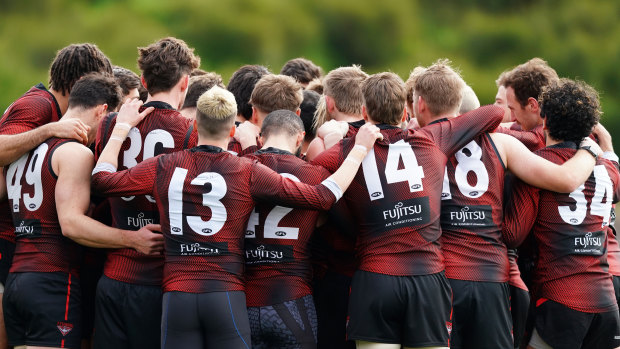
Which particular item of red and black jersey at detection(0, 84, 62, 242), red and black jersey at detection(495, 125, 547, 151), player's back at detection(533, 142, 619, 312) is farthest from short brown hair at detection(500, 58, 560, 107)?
red and black jersey at detection(0, 84, 62, 242)

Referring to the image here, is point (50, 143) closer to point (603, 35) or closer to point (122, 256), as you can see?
point (122, 256)

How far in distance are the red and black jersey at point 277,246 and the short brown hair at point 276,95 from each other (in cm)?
83

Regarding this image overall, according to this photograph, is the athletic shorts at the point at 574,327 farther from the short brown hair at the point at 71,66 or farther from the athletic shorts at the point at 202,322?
the short brown hair at the point at 71,66

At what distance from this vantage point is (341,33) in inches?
838

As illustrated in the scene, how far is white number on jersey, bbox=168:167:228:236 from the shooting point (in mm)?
5324

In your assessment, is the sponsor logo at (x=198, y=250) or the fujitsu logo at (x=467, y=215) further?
the fujitsu logo at (x=467, y=215)

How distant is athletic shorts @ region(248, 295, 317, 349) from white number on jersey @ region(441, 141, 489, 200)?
144 cm

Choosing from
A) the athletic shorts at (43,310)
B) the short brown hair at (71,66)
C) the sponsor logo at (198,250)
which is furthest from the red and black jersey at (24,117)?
the sponsor logo at (198,250)

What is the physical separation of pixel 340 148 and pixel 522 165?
1424mm

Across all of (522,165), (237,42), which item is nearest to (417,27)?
(237,42)

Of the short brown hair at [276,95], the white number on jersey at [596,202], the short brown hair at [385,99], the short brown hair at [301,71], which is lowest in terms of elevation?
the white number on jersey at [596,202]

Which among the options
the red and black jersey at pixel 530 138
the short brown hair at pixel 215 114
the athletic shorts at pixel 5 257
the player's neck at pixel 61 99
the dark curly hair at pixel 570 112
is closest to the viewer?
the short brown hair at pixel 215 114

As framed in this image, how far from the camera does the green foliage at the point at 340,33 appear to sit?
20141mm

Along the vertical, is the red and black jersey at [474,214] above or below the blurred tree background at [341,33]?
below
